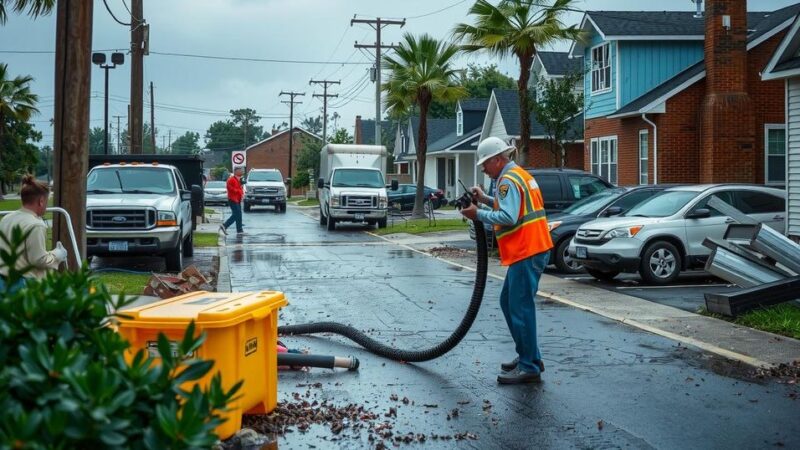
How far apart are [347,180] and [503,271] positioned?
636 inches

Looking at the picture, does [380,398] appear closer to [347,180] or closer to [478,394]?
[478,394]

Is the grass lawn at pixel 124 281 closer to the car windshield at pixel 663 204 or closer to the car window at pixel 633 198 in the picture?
the car windshield at pixel 663 204

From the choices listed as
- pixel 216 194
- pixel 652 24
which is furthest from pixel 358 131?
pixel 652 24

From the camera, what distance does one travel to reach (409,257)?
2109 cm

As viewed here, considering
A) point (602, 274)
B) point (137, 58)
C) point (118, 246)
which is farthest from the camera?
point (137, 58)

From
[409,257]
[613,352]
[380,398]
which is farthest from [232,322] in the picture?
[409,257]

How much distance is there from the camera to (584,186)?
2017 centimetres

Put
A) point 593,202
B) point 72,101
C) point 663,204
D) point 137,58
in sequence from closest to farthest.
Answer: point 72,101 < point 663,204 < point 593,202 < point 137,58

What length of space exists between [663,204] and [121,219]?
9275mm

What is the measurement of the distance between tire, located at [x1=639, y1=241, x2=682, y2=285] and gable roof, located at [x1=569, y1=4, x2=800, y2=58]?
14087 millimetres

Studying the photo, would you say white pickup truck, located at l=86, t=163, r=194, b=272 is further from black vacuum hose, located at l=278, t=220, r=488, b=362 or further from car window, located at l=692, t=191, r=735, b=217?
car window, located at l=692, t=191, r=735, b=217

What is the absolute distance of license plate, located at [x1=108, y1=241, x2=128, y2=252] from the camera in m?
16.5

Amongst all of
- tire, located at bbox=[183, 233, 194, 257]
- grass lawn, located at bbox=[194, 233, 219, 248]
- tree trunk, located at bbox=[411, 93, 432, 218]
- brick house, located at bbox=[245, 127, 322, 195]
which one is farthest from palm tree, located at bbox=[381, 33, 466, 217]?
brick house, located at bbox=[245, 127, 322, 195]

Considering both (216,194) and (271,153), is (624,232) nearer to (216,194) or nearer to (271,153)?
(216,194)
